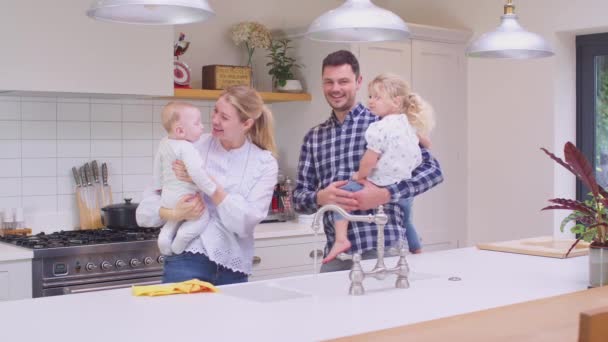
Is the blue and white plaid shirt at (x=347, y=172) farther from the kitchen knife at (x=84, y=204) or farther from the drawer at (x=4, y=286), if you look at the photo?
the kitchen knife at (x=84, y=204)

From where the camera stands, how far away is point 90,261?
4.07 meters

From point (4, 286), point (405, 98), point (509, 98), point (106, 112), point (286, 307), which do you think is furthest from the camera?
point (509, 98)

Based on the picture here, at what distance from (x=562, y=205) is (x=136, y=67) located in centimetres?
240

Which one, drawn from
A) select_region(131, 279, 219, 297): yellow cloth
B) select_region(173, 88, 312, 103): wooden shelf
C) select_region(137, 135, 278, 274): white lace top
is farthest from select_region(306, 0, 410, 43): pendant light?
select_region(173, 88, 312, 103): wooden shelf

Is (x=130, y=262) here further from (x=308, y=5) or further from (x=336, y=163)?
(x=308, y=5)

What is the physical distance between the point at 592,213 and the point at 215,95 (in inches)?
105

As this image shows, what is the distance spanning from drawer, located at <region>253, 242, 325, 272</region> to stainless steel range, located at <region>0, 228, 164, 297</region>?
1.85ft

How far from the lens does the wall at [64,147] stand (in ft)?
14.9

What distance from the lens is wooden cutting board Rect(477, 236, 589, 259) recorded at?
347 centimetres

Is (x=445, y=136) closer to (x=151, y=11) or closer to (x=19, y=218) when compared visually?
(x=19, y=218)

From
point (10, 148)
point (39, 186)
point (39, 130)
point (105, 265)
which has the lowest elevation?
point (105, 265)

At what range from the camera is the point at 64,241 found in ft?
13.6

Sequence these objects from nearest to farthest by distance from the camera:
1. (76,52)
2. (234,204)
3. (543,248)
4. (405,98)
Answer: (234,204)
(543,248)
(405,98)
(76,52)

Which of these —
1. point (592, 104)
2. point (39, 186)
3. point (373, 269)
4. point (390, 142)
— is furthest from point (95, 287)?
point (592, 104)
